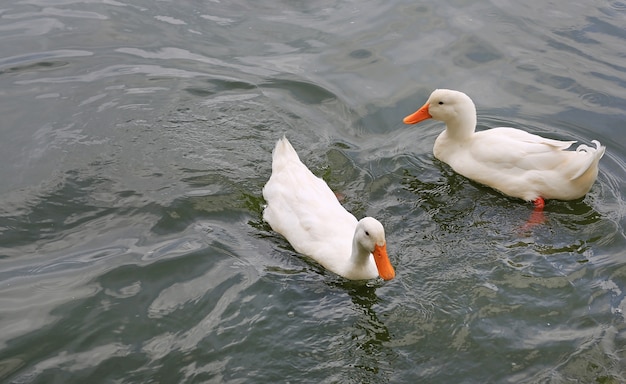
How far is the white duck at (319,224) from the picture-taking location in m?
5.62

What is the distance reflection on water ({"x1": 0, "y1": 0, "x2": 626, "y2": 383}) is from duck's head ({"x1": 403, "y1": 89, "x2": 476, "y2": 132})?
21.3 inches

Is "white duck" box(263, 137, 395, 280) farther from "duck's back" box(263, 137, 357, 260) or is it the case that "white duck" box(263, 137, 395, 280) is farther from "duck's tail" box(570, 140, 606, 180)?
"duck's tail" box(570, 140, 606, 180)

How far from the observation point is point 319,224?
617 centimetres

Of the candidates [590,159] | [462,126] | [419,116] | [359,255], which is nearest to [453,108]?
[462,126]

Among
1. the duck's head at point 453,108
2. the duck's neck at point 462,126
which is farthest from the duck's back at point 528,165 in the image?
the duck's head at point 453,108

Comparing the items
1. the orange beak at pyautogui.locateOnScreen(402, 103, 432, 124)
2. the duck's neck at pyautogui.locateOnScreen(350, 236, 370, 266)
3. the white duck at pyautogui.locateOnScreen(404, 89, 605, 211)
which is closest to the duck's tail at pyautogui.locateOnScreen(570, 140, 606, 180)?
the white duck at pyautogui.locateOnScreen(404, 89, 605, 211)

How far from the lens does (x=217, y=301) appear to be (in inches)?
224

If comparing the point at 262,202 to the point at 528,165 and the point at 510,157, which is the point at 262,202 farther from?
the point at 528,165

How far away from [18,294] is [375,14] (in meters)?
6.50

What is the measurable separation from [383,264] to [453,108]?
2.45 meters

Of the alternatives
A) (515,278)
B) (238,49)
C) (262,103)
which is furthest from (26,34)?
(515,278)

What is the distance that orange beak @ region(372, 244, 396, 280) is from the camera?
5590 millimetres

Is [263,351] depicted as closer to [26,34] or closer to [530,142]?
[530,142]

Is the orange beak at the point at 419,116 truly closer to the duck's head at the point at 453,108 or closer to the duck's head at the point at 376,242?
the duck's head at the point at 453,108
